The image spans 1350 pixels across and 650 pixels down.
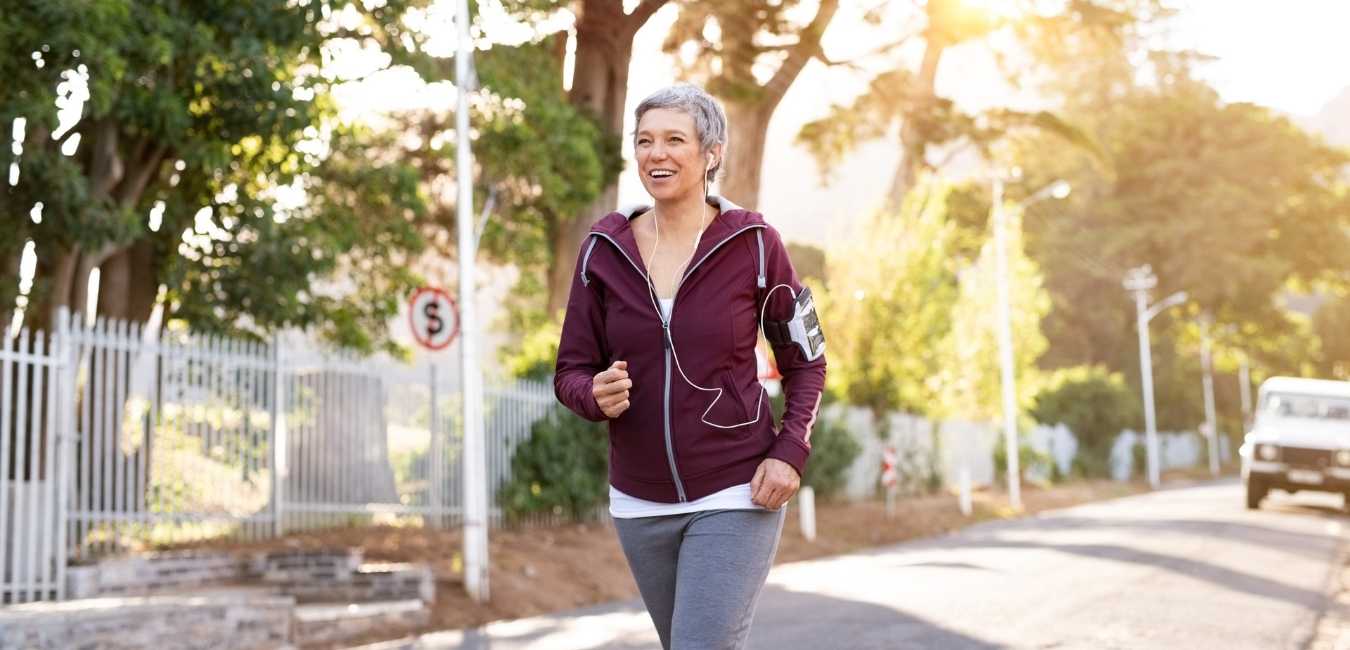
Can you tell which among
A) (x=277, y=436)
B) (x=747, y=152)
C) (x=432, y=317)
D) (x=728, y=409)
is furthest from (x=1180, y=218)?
(x=728, y=409)

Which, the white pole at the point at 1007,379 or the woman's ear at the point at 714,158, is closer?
the woman's ear at the point at 714,158

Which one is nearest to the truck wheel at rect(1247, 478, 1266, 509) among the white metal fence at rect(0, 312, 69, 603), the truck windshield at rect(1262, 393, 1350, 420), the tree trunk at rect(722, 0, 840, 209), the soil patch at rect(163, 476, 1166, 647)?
the truck windshield at rect(1262, 393, 1350, 420)

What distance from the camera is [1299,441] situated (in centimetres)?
A: 2584

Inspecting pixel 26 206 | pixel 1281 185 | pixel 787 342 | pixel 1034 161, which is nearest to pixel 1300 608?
pixel 787 342

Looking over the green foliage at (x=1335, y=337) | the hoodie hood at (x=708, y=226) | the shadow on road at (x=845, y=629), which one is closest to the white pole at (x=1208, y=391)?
the green foliage at (x=1335, y=337)

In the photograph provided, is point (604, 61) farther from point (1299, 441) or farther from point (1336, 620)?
point (1336, 620)

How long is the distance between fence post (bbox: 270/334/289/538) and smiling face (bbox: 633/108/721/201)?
11822mm

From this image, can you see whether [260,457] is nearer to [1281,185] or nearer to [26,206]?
[26,206]

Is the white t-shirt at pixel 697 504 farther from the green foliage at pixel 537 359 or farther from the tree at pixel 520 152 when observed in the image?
the green foliage at pixel 537 359

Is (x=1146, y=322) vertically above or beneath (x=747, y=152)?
beneath

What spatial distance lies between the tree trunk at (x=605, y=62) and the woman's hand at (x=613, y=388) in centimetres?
2085

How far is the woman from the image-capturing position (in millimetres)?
3768

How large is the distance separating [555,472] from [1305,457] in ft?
43.0

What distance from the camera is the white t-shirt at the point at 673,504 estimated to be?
3.78 meters
